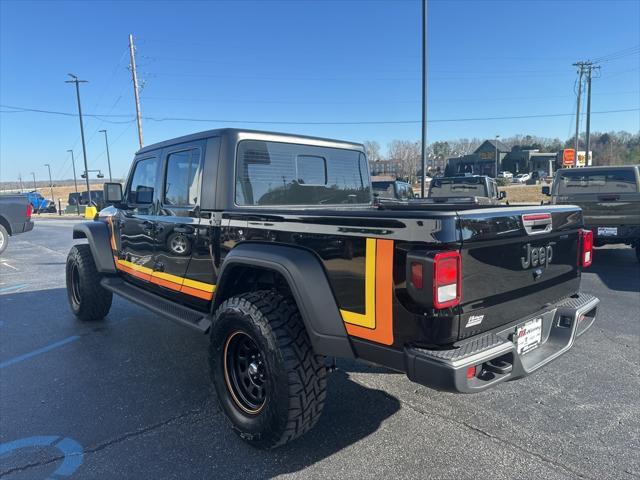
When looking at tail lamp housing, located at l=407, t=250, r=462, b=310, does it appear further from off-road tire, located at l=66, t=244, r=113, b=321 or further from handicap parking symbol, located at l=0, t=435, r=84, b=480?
off-road tire, located at l=66, t=244, r=113, b=321

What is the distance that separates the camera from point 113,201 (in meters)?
4.70

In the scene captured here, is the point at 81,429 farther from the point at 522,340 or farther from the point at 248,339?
the point at 522,340

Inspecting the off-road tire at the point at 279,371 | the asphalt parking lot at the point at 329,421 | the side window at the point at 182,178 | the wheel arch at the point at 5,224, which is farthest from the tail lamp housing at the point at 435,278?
the wheel arch at the point at 5,224

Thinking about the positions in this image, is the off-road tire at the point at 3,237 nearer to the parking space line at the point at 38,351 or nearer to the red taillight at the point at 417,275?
the parking space line at the point at 38,351

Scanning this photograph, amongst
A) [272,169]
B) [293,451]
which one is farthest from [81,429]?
[272,169]

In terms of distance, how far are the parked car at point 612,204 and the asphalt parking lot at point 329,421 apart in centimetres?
398

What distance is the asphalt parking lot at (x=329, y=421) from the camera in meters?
2.50

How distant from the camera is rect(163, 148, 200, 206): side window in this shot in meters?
3.50

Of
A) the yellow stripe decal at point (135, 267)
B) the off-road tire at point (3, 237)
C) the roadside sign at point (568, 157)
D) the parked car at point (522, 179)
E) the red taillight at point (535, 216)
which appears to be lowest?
the off-road tire at point (3, 237)

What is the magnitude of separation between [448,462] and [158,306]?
2.59 metres

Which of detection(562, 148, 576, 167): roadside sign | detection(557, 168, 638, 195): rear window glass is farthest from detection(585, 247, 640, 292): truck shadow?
detection(562, 148, 576, 167): roadside sign

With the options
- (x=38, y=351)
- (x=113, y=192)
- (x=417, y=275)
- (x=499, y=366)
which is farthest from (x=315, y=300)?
(x=38, y=351)

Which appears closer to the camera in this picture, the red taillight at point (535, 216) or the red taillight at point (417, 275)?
the red taillight at point (417, 275)

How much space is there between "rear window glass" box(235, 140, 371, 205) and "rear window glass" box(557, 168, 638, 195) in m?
6.79
